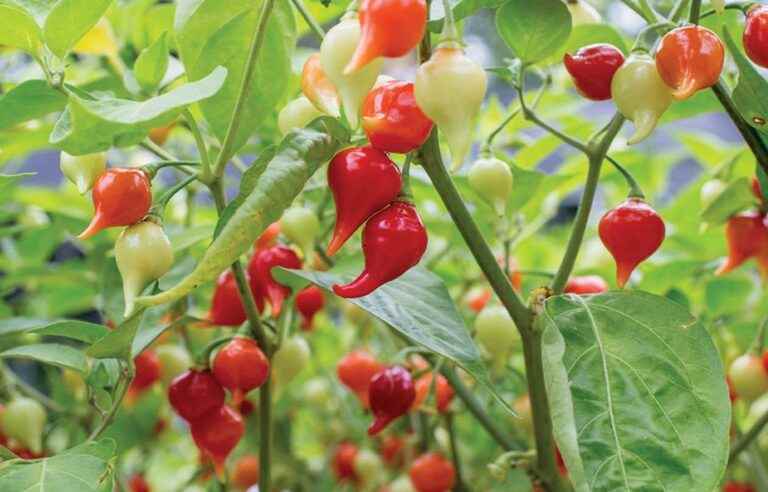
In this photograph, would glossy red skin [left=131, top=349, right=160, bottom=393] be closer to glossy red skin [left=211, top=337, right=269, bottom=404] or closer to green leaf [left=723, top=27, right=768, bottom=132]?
glossy red skin [left=211, top=337, right=269, bottom=404]

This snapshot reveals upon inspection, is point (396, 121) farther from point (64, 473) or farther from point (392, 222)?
point (64, 473)

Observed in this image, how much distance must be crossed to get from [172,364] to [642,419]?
0.71 m

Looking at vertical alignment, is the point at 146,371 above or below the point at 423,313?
below

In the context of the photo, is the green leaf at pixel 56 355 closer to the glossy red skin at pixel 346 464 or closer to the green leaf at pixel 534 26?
the green leaf at pixel 534 26

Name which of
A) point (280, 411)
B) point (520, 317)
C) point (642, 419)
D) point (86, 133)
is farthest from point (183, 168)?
point (280, 411)

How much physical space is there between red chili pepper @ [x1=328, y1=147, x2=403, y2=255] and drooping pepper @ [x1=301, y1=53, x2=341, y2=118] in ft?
0.12

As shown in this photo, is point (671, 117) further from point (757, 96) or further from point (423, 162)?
point (423, 162)

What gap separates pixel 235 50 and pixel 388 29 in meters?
0.22

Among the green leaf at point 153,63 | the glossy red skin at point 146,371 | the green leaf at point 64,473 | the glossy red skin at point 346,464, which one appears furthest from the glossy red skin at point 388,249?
the glossy red skin at point 346,464

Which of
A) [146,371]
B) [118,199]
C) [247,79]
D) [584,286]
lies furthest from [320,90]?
[146,371]

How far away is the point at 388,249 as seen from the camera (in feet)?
2.17

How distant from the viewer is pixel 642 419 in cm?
65

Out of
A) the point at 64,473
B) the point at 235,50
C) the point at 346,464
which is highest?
the point at 235,50

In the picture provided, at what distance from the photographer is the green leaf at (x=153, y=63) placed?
34.8 inches
